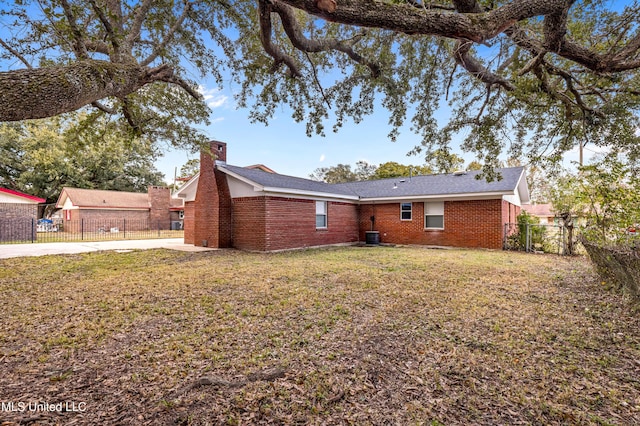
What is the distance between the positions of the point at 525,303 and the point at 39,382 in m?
6.21

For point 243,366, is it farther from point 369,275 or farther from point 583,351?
point 369,275

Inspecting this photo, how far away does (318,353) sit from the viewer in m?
3.05

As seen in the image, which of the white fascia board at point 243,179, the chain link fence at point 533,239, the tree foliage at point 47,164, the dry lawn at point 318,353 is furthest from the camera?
the tree foliage at point 47,164

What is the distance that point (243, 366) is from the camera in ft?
9.14

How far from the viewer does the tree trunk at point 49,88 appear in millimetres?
2217

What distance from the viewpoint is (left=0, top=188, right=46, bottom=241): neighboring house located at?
50.0ft

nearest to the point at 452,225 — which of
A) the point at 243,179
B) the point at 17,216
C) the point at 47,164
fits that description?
the point at 243,179

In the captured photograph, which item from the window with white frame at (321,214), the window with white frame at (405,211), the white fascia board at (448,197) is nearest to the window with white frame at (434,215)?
the white fascia board at (448,197)

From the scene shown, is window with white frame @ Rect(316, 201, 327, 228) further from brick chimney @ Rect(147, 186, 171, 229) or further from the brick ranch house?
brick chimney @ Rect(147, 186, 171, 229)

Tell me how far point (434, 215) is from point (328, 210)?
5116 mm

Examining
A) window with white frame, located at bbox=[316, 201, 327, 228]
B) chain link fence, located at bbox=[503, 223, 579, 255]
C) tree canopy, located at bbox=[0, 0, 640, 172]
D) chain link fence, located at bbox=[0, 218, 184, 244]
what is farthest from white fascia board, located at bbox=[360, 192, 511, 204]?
chain link fence, located at bbox=[0, 218, 184, 244]

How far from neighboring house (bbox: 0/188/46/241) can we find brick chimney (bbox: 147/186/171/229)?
463 inches

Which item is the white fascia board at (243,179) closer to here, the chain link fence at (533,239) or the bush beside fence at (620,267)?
the bush beside fence at (620,267)

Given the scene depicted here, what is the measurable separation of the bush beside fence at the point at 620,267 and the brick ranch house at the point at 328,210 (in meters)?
5.86
